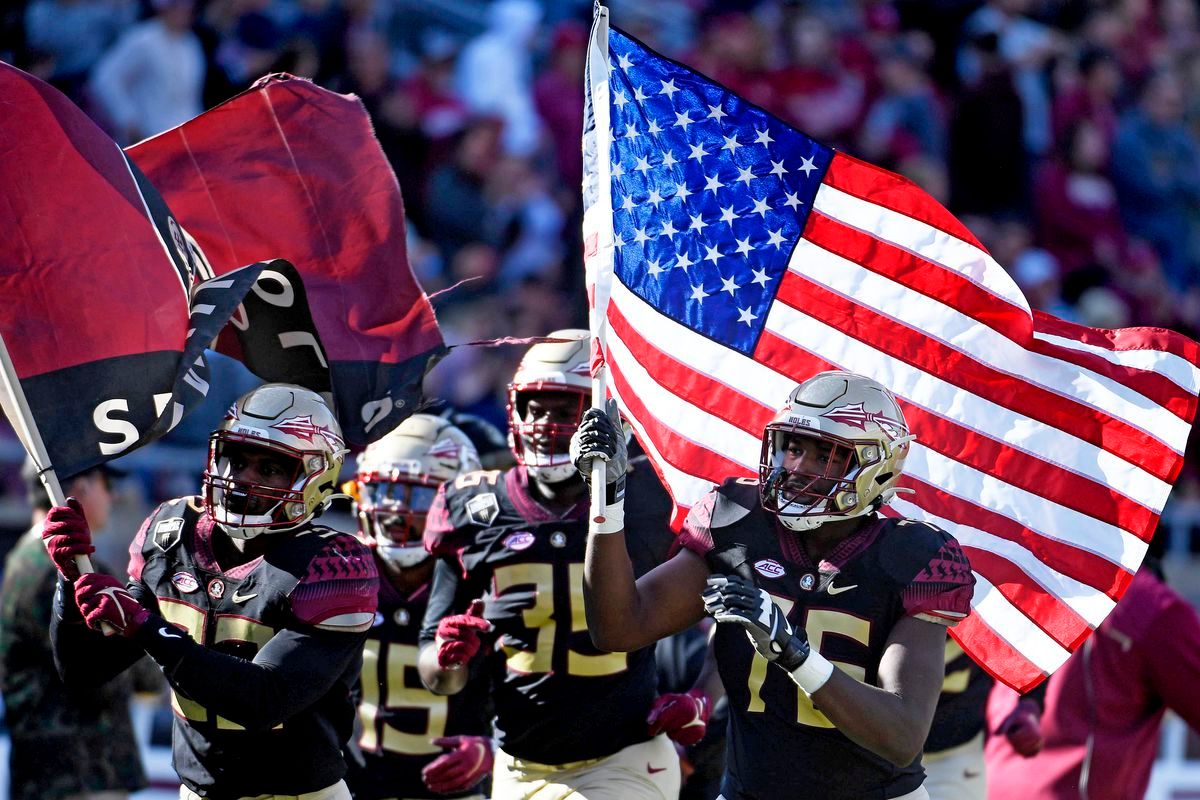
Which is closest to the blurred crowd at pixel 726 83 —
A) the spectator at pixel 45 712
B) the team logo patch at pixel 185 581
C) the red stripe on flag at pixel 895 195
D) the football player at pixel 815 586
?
the spectator at pixel 45 712

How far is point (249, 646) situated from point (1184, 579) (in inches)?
349

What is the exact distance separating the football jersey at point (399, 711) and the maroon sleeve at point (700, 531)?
2.03m

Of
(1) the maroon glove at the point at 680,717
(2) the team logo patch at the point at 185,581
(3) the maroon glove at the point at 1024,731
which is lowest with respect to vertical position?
(3) the maroon glove at the point at 1024,731

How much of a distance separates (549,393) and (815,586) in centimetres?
173

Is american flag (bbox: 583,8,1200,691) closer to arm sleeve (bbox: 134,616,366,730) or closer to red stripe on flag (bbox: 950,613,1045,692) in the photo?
red stripe on flag (bbox: 950,613,1045,692)

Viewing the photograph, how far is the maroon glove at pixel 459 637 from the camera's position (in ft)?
19.0

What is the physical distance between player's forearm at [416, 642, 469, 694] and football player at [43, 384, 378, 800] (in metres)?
0.71

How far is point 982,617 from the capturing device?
18.3ft

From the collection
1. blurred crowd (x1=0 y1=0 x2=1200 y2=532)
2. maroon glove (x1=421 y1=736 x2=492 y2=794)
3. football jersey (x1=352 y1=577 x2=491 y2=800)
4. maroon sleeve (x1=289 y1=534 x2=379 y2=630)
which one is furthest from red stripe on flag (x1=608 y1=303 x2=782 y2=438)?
blurred crowd (x1=0 y1=0 x2=1200 y2=532)

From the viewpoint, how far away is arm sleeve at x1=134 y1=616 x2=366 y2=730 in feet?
15.4

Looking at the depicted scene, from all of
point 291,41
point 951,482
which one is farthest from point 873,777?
point 291,41

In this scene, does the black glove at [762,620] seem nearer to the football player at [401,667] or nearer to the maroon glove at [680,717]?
the maroon glove at [680,717]

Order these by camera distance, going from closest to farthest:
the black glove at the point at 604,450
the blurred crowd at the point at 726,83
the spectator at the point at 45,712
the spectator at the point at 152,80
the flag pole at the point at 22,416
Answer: the black glove at the point at 604,450
the flag pole at the point at 22,416
the spectator at the point at 45,712
the spectator at the point at 152,80
the blurred crowd at the point at 726,83

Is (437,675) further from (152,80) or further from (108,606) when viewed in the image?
(152,80)
